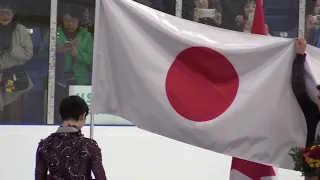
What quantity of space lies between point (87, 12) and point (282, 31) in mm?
1961

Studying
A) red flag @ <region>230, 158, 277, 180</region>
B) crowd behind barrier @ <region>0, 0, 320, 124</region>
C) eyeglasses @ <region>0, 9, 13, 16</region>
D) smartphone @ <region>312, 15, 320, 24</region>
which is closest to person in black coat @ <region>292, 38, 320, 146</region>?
red flag @ <region>230, 158, 277, 180</region>

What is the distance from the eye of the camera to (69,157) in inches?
115

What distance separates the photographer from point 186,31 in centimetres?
369

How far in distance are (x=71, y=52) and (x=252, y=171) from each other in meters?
2.97

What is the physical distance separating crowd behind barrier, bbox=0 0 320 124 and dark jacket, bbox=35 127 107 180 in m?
3.17

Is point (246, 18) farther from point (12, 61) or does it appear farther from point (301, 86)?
point (301, 86)

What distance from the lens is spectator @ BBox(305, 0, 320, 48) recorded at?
6.60m

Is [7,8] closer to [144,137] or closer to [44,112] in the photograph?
[44,112]

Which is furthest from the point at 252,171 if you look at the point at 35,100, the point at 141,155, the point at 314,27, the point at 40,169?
the point at 314,27

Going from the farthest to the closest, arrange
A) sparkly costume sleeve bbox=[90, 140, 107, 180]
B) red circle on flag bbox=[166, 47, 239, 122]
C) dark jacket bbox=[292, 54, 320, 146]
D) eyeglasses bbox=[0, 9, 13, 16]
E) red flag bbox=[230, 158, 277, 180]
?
eyeglasses bbox=[0, 9, 13, 16] < red flag bbox=[230, 158, 277, 180] < red circle on flag bbox=[166, 47, 239, 122] < dark jacket bbox=[292, 54, 320, 146] < sparkly costume sleeve bbox=[90, 140, 107, 180]

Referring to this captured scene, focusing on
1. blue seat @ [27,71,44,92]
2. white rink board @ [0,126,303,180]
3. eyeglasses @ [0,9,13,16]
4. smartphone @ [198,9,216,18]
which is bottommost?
white rink board @ [0,126,303,180]

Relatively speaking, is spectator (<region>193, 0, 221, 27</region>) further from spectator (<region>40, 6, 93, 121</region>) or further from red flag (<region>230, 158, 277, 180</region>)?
red flag (<region>230, 158, 277, 180</region>)

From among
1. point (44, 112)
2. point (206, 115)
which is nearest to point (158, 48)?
point (206, 115)

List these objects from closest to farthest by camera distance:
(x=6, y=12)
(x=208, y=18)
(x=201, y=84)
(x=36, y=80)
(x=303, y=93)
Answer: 1. (x=303, y=93)
2. (x=201, y=84)
3. (x=6, y=12)
4. (x=36, y=80)
5. (x=208, y=18)
